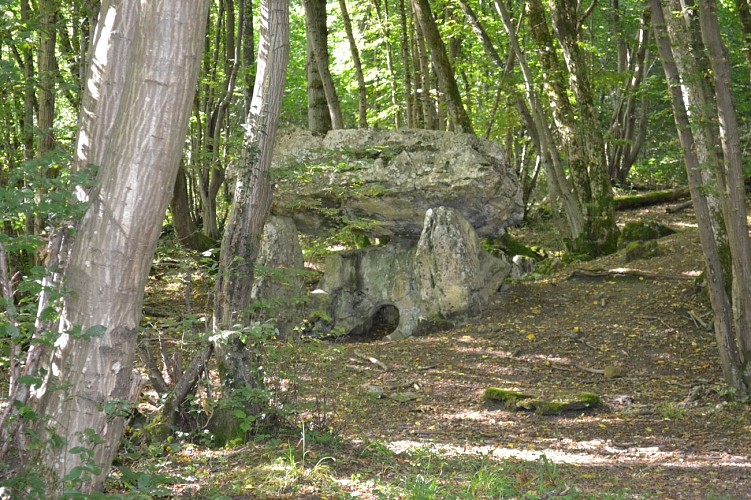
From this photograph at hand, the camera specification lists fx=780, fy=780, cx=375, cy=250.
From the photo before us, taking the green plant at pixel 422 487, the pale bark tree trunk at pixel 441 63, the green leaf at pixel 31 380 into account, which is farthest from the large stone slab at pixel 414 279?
the green leaf at pixel 31 380

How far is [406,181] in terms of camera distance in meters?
10.6

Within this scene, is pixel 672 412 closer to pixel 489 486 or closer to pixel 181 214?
pixel 489 486

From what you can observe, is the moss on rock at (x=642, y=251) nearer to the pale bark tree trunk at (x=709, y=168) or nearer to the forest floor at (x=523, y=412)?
the forest floor at (x=523, y=412)

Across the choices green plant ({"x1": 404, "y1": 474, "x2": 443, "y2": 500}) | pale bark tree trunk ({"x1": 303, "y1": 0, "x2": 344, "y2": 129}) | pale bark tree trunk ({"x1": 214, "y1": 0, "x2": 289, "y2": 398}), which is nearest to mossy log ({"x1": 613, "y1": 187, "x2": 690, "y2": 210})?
pale bark tree trunk ({"x1": 303, "y1": 0, "x2": 344, "y2": 129})

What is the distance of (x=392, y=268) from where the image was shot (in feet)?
36.2

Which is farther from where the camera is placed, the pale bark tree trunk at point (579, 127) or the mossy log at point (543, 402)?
the pale bark tree trunk at point (579, 127)

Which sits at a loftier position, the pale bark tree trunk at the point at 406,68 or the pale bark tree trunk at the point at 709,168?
the pale bark tree trunk at the point at 406,68

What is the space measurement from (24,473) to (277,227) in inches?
293

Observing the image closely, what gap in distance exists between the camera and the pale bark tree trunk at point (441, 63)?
42.4 feet

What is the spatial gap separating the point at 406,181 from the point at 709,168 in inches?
166

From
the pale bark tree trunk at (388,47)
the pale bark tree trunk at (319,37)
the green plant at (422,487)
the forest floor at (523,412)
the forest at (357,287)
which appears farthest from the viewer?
the pale bark tree trunk at (388,47)

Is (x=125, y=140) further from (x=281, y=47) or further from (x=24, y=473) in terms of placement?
(x=281, y=47)

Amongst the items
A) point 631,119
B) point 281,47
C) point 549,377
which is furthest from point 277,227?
point 631,119

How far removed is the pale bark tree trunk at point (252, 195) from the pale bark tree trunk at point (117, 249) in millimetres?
2330
